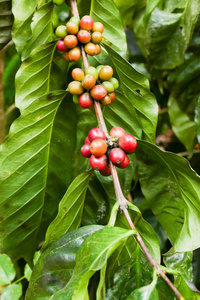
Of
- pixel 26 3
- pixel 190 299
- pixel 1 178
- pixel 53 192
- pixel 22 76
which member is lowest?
pixel 190 299

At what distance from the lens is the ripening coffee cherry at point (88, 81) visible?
66 centimetres

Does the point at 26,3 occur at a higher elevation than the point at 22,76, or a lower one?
higher

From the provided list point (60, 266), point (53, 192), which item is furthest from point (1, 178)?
point (60, 266)

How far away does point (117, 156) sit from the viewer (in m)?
0.60

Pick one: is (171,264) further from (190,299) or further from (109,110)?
(109,110)

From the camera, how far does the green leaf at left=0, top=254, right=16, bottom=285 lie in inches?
45.5

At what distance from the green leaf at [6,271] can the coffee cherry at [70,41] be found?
0.82 metres

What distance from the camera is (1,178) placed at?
29.0 inches

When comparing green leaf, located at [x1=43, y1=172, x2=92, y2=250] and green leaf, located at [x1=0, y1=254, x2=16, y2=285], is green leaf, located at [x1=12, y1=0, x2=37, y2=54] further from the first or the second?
green leaf, located at [x1=0, y1=254, x2=16, y2=285]

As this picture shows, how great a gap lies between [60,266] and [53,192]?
0.77ft

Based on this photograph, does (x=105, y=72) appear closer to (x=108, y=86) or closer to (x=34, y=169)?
(x=108, y=86)

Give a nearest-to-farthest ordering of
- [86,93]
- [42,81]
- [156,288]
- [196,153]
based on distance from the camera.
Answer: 1. [156,288]
2. [86,93]
3. [42,81]
4. [196,153]

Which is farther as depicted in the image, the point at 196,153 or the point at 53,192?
the point at 196,153

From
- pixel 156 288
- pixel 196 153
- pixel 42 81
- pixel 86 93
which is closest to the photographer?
pixel 156 288
